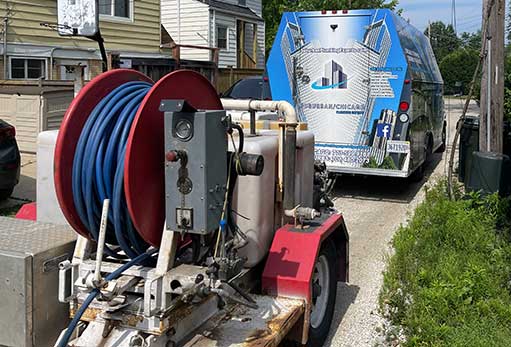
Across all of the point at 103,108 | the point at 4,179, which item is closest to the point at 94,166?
the point at 103,108

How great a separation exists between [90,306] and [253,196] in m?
1.18

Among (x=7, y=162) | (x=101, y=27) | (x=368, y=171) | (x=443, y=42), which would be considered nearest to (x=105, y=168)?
(x=7, y=162)

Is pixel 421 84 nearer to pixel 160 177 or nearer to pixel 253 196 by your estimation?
pixel 253 196

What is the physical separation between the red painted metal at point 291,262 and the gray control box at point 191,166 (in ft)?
3.18

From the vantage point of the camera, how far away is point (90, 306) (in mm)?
3021

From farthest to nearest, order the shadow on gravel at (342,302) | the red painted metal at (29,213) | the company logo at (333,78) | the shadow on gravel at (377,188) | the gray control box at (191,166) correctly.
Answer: the shadow on gravel at (377,188) → the company logo at (333,78) → the shadow on gravel at (342,302) → the red painted metal at (29,213) → the gray control box at (191,166)

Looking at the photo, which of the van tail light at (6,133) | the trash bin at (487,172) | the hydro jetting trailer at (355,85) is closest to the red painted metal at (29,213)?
the van tail light at (6,133)

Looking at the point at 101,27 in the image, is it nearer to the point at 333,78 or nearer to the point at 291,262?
the point at 333,78

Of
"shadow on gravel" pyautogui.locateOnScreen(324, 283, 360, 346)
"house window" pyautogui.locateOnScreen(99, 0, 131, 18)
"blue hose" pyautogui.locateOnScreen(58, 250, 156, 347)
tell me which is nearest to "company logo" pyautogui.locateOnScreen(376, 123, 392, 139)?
"shadow on gravel" pyautogui.locateOnScreen(324, 283, 360, 346)

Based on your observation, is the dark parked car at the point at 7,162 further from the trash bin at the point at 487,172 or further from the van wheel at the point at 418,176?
the van wheel at the point at 418,176

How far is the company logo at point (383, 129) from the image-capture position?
9.22 metres

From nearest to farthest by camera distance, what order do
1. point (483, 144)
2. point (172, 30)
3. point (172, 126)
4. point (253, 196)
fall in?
1. point (172, 126)
2. point (253, 196)
3. point (483, 144)
4. point (172, 30)

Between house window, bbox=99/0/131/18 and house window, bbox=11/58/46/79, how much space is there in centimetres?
285

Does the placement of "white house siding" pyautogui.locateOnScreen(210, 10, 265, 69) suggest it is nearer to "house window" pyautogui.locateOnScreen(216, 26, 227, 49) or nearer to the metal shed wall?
"house window" pyautogui.locateOnScreen(216, 26, 227, 49)
